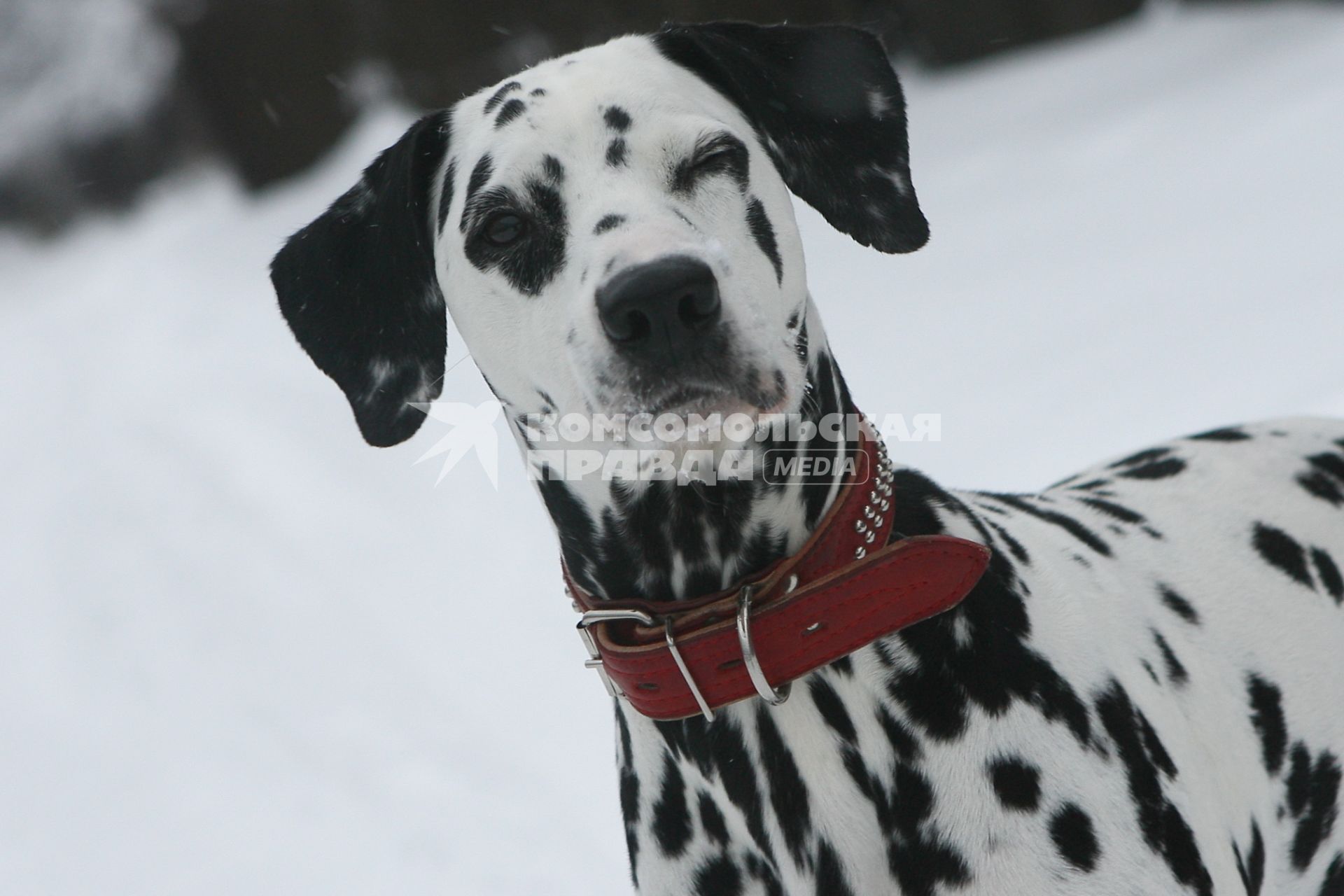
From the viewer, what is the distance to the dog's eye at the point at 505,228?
2.05 meters

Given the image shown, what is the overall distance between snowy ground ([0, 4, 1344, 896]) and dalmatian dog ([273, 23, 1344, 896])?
6.40 feet

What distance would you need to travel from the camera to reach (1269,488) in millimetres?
2723

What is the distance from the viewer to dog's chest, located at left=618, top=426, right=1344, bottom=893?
183 cm

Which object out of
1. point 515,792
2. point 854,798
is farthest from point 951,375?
point 854,798

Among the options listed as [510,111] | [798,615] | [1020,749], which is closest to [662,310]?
[798,615]

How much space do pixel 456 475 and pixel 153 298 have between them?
6059mm

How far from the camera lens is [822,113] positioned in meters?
2.22

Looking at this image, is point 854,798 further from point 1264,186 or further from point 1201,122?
point 1201,122

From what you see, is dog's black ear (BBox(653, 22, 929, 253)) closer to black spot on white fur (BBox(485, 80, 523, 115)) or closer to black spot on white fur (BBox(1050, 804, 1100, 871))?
black spot on white fur (BBox(485, 80, 523, 115))

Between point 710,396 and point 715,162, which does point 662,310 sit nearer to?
point 710,396

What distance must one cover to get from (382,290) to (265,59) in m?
10.8

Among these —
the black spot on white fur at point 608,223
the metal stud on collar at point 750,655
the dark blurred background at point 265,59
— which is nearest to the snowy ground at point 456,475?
the dark blurred background at point 265,59

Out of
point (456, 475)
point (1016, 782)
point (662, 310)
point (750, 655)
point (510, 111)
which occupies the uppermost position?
point (510, 111)

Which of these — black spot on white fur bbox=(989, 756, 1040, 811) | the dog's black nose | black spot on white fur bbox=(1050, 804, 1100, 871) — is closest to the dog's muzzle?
the dog's black nose
